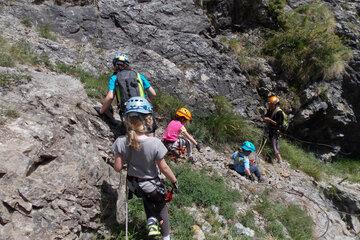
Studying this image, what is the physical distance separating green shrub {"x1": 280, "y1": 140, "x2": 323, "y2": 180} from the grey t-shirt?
7.94 m

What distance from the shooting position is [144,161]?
5.93m

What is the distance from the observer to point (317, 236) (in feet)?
31.8

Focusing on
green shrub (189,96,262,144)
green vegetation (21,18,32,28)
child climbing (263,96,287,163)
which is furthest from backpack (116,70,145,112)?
child climbing (263,96,287,163)

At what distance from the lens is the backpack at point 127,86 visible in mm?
7930

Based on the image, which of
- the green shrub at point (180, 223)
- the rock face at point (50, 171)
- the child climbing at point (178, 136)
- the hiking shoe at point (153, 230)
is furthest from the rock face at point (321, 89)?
the hiking shoe at point (153, 230)

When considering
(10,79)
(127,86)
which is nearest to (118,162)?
(127,86)

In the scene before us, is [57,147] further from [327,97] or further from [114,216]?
[327,97]

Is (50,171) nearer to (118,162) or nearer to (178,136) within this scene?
(118,162)

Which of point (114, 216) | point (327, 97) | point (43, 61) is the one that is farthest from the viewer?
point (327, 97)

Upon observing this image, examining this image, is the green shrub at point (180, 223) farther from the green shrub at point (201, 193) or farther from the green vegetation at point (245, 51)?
the green vegetation at point (245, 51)

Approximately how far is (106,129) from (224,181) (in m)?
2.86

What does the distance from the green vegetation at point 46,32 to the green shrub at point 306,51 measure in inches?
263

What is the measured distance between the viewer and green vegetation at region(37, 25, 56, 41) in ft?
37.7

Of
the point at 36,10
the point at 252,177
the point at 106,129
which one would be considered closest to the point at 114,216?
the point at 106,129
